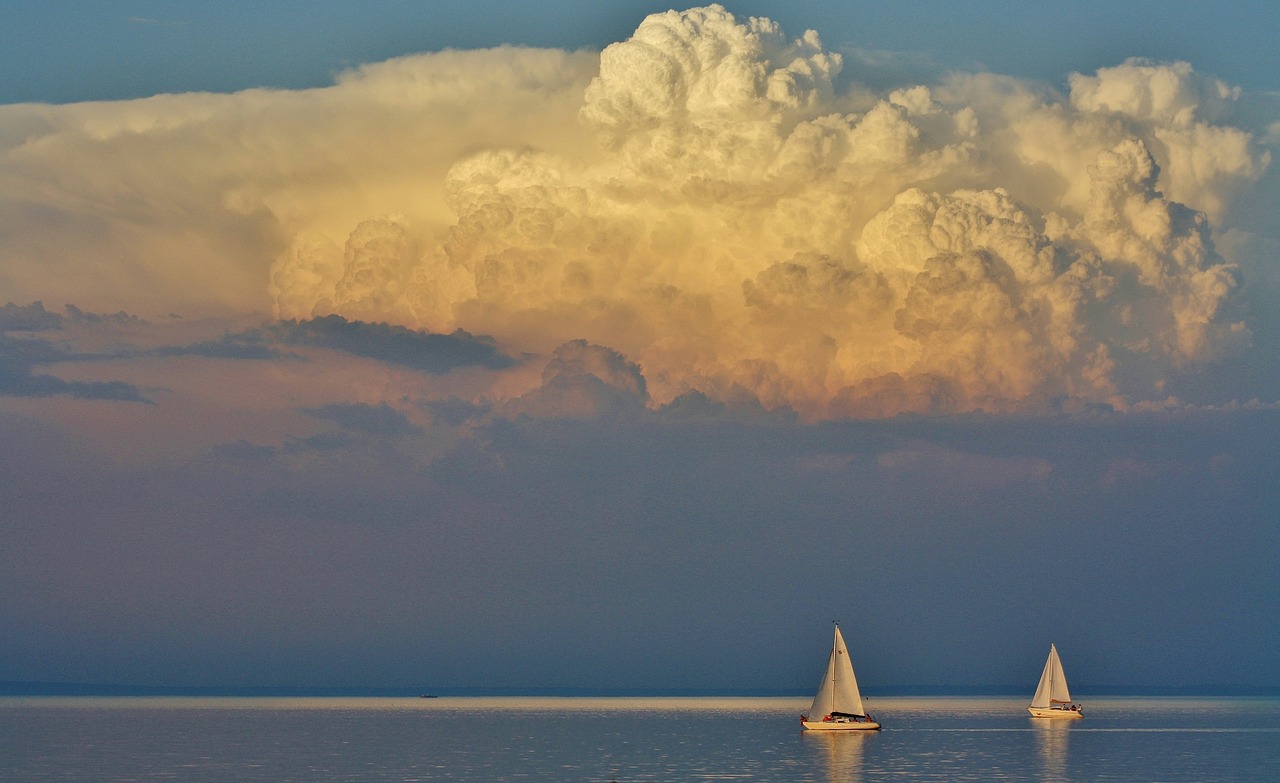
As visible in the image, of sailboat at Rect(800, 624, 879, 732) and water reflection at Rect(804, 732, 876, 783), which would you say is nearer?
water reflection at Rect(804, 732, 876, 783)

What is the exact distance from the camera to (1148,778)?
14200 cm

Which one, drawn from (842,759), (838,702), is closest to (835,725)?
(838,702)

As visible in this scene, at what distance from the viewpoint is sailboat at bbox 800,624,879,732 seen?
19031 centimetres

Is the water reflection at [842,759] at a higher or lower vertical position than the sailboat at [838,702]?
lower

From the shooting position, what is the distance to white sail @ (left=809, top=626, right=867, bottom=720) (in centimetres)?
18950

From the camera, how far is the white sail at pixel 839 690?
622 feet

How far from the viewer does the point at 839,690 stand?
630ft

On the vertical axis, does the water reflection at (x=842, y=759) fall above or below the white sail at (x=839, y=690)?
below

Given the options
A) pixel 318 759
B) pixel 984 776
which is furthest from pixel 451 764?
pixel 984 776

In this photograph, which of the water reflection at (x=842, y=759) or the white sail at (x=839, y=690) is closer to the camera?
the water reflection at (x=842, y=759)

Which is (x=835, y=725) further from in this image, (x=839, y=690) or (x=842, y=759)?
(x=842, y=759)

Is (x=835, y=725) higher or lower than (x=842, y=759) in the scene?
higher

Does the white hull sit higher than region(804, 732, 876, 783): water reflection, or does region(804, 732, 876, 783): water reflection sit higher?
the white hull

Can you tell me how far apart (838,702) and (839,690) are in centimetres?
173
